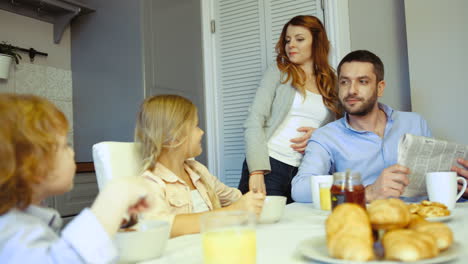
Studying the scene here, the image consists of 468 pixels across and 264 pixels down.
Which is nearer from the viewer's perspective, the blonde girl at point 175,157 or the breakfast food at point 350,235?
the breakfast food at point 350,235

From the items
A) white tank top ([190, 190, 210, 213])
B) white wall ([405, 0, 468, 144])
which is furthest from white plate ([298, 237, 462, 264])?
white wall ([405, 0, 468, 144])

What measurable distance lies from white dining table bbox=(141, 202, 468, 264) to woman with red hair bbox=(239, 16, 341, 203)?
90 centimetres

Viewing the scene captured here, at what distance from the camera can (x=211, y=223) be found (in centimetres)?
57

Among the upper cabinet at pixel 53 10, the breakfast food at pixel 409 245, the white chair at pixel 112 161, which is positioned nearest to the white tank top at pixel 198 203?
the white chair at pixel 112 161

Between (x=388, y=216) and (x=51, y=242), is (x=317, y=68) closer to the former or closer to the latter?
(x=388, y=216)

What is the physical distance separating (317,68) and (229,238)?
166 cm

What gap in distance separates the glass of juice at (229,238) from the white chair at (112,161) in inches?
20.7

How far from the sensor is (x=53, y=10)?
256cm

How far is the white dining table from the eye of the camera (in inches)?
24.6

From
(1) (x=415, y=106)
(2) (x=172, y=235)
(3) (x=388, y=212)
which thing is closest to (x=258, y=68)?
(1) (x=415, y=106)

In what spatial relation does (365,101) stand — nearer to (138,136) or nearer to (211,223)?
(138,136)

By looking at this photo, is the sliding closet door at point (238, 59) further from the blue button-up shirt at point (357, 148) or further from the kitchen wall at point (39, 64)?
the blue button-up shirt at point (357, 148)

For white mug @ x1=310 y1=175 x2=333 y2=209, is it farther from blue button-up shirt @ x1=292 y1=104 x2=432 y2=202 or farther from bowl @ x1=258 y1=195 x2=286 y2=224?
blue button-up shirt @ x1=292 y1=104 x2=432 y2=202

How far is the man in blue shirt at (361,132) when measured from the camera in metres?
1.54
